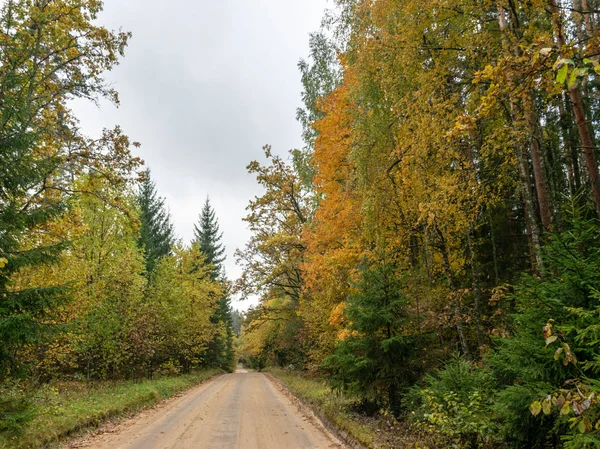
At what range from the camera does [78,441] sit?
25.3 ft

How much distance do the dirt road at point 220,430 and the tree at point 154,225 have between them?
76.7 ft

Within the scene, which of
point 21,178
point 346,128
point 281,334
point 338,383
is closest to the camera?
point 21,178

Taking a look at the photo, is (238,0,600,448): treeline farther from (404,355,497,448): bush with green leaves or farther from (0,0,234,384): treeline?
(0,0,234,384): treeline

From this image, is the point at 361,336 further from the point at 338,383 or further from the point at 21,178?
the point at 21,178

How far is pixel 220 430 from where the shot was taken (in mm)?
8680

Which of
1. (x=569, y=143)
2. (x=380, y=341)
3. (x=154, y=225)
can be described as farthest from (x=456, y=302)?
(x=154, y=225)

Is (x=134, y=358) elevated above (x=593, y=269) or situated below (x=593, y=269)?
below

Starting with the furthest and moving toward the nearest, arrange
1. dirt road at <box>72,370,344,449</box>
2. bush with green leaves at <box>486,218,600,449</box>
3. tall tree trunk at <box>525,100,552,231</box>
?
dirt road at <box>72,370,344,449</box>
tall tree trunk at <box>525,100,552,231</box>
bush with green leaves at <box>486,218,600,449</box>

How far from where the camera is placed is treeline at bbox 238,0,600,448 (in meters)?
3.84

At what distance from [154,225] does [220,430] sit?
32.0 m

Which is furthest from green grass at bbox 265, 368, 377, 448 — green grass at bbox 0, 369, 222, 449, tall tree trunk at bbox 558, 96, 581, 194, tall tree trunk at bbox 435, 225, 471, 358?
tall tree trunk at bbox 558, 96, 581, 194

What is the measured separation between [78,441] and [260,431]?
145 inches

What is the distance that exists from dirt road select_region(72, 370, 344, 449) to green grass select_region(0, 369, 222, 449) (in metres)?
0.54

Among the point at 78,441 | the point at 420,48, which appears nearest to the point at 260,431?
the point at 78,441
